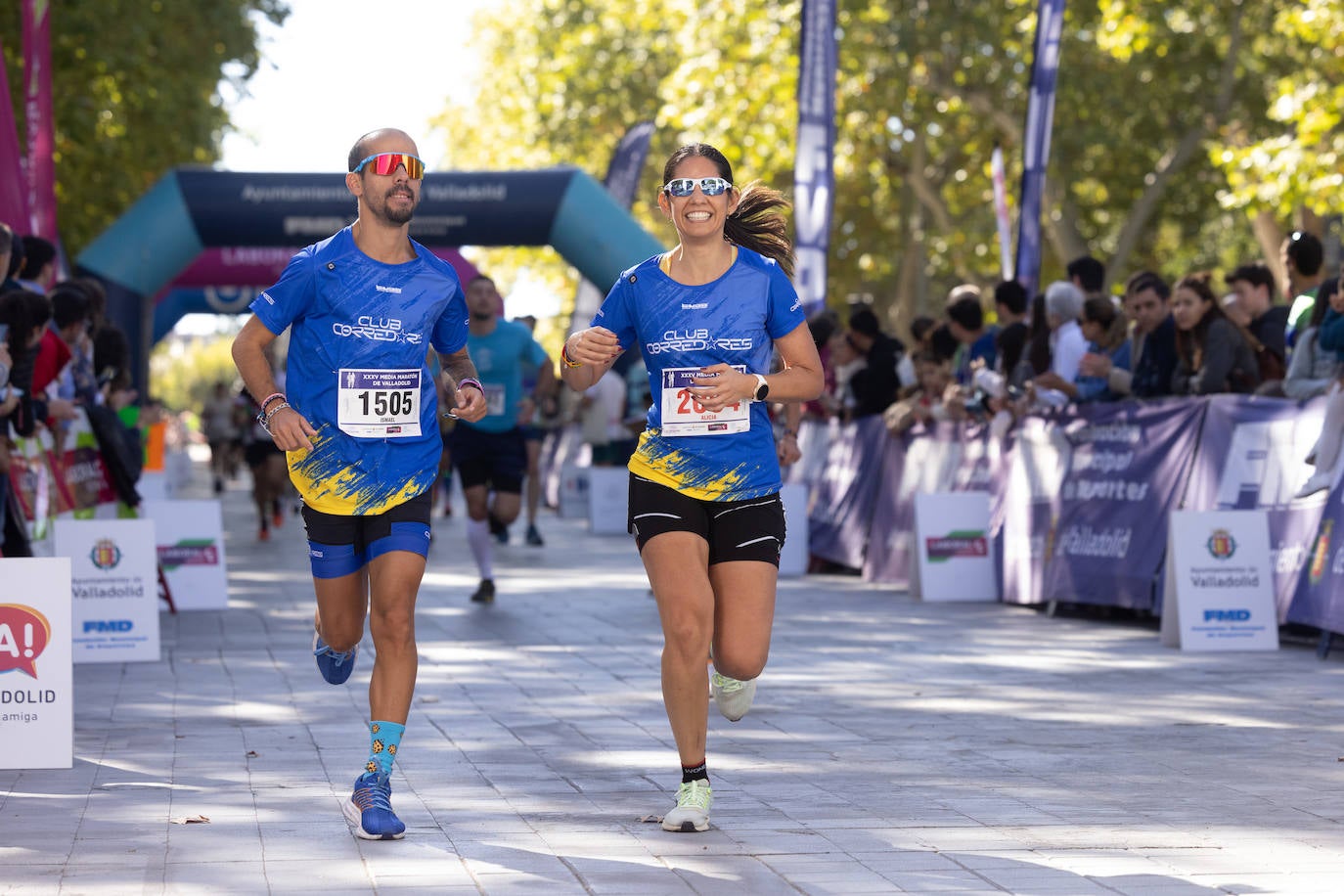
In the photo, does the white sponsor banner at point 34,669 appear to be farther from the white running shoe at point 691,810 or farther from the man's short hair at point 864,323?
the man's short hair at point 864,323

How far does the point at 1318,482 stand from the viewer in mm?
10875

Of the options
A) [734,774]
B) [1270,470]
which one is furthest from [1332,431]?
[734,774]

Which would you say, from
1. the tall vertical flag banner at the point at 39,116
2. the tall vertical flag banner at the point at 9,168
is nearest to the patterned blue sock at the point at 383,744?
the tall vertical flag banner at the point at 9,168

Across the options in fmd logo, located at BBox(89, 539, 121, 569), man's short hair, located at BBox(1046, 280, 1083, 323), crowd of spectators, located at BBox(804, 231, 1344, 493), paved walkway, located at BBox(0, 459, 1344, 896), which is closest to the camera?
paved walkway, located at BBox(0, 459, 1344, 896)

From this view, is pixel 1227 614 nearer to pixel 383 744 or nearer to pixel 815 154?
pixel 383 744

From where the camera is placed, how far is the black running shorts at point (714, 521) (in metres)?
A: 6.39

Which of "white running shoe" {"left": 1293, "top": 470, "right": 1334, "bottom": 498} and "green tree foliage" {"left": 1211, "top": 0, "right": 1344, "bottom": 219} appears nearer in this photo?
"white running shoe" {"left": 1293, "top": 470, "right": 1334, "bottom": 498}

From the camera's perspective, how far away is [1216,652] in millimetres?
11180

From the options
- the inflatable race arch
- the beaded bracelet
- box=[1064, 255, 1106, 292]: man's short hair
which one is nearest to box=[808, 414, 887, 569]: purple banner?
box=[1064, 255, 1106, 292]: man's short hair

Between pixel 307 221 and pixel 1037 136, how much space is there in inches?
304

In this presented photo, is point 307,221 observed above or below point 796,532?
above

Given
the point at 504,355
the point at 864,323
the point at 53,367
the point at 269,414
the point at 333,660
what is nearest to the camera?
the point at 269,414

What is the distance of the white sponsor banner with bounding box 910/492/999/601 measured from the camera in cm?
1470

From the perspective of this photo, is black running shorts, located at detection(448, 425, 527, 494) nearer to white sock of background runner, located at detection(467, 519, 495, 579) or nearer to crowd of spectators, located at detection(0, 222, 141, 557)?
white sock of background runner, located at detection(467, 519, 495, 579)
